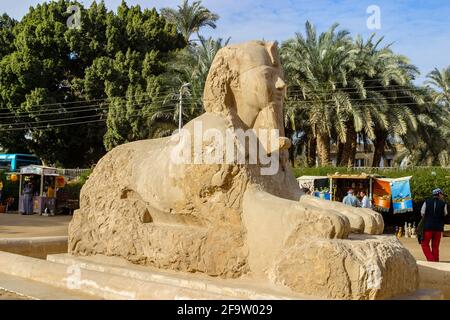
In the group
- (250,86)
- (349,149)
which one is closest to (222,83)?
(250,86)

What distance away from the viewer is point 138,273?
4918 mm

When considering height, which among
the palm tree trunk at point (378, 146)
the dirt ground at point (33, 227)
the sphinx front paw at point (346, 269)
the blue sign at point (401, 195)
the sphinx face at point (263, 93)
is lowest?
the dirt ground at point (33, 227)

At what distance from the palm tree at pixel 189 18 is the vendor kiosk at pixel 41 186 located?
11.2 m

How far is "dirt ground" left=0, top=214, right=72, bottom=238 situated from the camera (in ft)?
42.0

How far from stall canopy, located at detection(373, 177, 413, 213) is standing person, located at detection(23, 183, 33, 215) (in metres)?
12.7

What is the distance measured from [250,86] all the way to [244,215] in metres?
1.26

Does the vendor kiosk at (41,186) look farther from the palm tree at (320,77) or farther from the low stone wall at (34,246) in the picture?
the low stone wall at (34,246)

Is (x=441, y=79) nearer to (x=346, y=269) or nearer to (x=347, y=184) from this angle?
(x=347, y=184)

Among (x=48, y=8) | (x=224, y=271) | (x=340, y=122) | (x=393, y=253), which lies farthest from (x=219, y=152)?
(x=48, y=8)

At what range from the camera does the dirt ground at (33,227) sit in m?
12.8

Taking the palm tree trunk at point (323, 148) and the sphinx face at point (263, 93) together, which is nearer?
the sphinx face at point (263, 93)

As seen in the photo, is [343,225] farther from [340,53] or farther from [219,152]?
[340,53]

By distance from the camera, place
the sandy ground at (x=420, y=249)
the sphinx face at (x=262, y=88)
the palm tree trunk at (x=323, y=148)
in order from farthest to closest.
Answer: the palm tree trunk at (x=323, y=148) < the sandy ground at (x=420, y=249) < the sphinx face at (x=262, y=88)

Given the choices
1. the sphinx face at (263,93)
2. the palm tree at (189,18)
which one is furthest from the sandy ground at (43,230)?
the palm tree at (189,18)
